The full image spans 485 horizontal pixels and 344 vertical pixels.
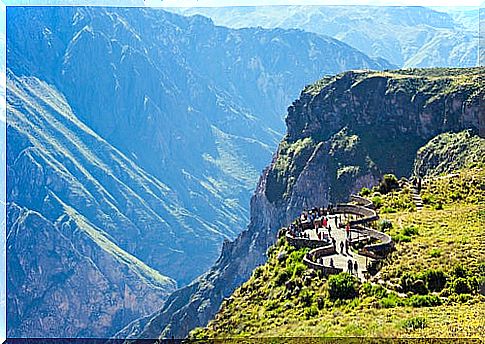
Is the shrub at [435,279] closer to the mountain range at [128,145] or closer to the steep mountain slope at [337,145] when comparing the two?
the steep mountain slope at [337,145]

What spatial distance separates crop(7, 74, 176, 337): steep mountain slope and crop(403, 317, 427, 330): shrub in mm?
61552

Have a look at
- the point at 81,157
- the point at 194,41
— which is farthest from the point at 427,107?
the point at 194,41

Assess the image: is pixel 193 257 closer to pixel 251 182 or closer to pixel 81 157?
pixel 81 157

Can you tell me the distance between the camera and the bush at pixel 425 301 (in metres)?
12.1

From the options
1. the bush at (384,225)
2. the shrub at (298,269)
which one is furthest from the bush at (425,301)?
the bush at (384,225)

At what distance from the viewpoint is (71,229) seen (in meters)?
90.2

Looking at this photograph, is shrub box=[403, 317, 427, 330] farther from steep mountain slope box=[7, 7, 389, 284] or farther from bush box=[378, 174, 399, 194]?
steep mountain slope box=[7, 7, 389, 284]

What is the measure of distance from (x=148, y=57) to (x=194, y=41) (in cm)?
2587

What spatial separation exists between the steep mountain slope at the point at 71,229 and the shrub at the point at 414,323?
202 feet

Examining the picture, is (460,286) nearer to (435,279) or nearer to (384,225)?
(435,279)

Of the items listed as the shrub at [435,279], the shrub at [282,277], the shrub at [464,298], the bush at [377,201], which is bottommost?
the shrub at [464,298]

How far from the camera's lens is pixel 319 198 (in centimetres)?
5622

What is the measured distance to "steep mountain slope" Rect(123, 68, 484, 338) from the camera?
161 ft

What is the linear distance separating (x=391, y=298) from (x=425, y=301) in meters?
0.45
